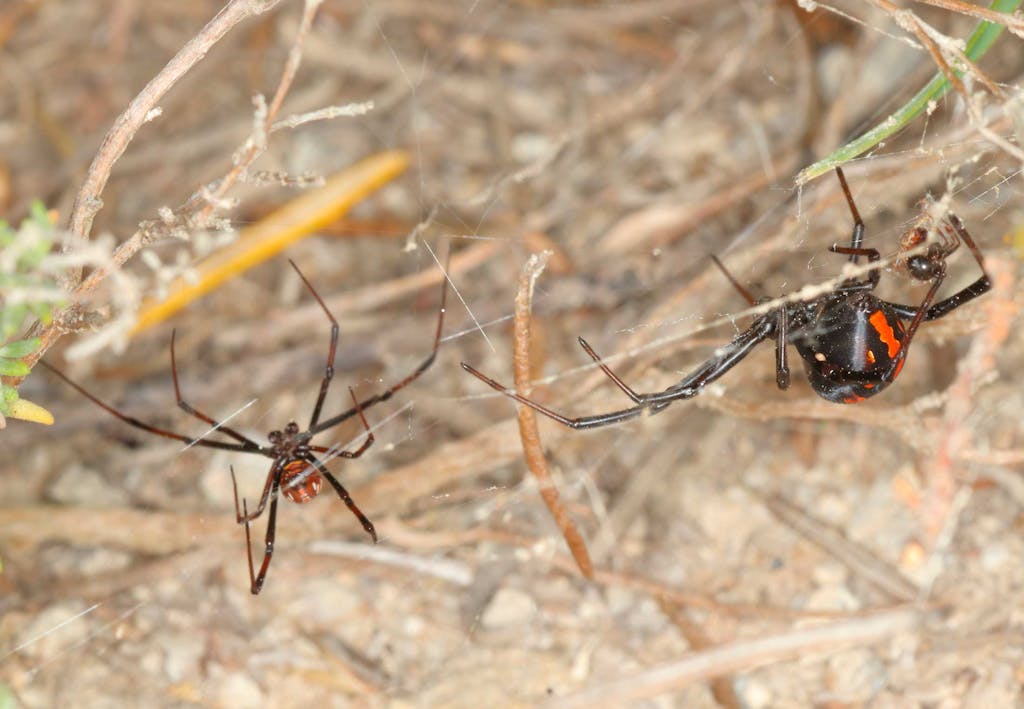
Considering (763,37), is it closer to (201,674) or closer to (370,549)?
(370,549)

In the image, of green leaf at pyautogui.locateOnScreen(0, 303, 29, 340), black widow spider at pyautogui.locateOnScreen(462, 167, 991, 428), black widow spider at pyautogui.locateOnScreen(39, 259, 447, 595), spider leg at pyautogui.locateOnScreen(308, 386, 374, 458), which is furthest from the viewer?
spider leg at pyautogui.locateOnScreen(308, 386, 374, 458)

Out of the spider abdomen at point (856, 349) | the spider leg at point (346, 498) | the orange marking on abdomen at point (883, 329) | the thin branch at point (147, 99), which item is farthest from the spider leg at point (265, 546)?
the orange marking on abdomen at point (883, 329)

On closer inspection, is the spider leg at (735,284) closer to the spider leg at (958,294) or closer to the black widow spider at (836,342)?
the black widow spider at (836,342)

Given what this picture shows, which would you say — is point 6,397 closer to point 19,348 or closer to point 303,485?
point 19,348

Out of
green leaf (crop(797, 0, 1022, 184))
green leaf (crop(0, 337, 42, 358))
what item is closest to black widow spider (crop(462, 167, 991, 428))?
green leaf (crop(797, 0, 1022, 184))

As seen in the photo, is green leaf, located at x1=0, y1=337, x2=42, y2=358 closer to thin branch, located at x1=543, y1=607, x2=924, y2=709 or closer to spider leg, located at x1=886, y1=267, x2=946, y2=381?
thin branch, located at x1=543, y1=607, x2=924, y2=709

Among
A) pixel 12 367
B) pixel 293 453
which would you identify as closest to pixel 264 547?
pixel 293 453

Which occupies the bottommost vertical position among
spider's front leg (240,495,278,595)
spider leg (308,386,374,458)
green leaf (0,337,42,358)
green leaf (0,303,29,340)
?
spider's front leg (240,495,278,595)
